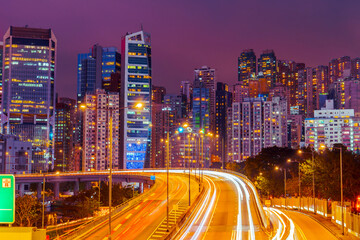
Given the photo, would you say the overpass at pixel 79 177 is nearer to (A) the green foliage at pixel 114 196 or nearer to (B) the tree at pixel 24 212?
(A) the green foliage at pixel 114 196

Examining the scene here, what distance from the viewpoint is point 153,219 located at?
194ft

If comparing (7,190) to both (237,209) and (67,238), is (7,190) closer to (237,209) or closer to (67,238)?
(67,238)

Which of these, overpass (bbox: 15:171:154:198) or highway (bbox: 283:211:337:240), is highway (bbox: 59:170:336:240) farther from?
overpass (bbox: 15:171:154:198)

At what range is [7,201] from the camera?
789 inches

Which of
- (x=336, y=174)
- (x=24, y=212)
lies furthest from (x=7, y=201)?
(x=24, y=212)

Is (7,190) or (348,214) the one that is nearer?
(7,190)

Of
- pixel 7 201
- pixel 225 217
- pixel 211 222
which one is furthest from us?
pixel 225 217

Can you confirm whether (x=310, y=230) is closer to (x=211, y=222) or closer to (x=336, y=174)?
(x=211, y=222)

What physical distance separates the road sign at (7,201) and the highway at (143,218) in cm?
2902

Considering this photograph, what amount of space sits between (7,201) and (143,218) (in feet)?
134

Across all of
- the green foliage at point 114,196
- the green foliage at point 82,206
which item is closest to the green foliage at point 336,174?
the green foliage at point 82,206

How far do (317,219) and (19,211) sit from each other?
2148 inches

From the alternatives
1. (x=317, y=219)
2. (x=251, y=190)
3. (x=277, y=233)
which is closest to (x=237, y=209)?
(x=317, y=219)

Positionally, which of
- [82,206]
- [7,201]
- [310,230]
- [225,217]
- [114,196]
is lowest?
[82,206]
